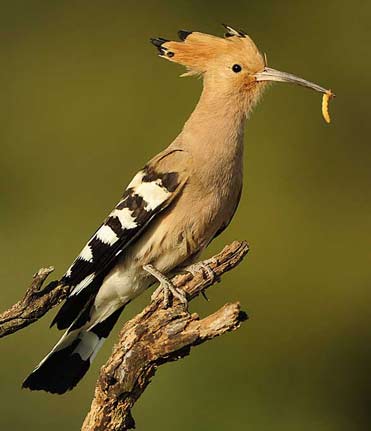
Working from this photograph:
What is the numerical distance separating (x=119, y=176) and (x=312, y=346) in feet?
3.25

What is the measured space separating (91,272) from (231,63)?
0.58m

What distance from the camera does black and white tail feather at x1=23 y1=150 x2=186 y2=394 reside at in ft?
9.16

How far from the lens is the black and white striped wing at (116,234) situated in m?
2.79

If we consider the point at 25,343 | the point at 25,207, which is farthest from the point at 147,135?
the point at 25,343

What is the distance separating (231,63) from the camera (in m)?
2.92

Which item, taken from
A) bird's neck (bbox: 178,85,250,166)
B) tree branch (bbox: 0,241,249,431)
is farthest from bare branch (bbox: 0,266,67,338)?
bird's neck (bbox: 178,85,250,166)

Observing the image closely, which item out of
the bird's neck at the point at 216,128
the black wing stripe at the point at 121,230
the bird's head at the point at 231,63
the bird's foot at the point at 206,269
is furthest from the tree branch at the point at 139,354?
the bird's head at the point at 231,63

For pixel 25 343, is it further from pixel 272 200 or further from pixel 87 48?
pixel 87 48

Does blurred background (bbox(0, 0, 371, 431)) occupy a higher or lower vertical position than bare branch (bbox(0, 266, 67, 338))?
higher

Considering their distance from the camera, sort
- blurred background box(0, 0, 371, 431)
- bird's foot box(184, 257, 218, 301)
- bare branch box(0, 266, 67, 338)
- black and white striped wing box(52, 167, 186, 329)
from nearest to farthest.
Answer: bare branch box(0, 266, 67, 338)
bird's foot box(184, 257, 218, 301)
black and white striped wing box(52, 167, 186, 329)
blurred background box(0, 0, 371, 431)

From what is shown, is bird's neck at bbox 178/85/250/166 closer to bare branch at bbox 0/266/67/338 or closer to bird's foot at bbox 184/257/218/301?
bird's foot at bbox 184/257/218/301

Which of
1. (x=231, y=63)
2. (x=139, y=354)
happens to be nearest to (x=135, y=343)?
(x=139, y=354)

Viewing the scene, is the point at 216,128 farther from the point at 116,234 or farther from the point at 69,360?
the point at 69,360

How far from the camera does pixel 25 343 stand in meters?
4.50
